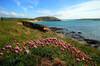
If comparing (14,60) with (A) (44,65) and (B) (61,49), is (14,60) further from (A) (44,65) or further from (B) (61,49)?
(B) (61,49)

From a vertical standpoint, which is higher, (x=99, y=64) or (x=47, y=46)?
(x=47, y=46)

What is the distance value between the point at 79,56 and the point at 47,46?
1.49 metres

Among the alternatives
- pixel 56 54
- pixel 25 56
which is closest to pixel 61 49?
pixel 56 54

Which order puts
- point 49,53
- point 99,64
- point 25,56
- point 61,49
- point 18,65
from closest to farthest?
1. point 18,65
2. point 25,56
3. point 49,53
4. point 61,49
5. point 99,64

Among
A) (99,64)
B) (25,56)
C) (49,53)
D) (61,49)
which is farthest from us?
(99,64)

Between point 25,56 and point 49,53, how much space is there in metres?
1.09

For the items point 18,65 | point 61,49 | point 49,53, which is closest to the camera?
point 18,65

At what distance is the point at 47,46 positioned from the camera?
365 inches

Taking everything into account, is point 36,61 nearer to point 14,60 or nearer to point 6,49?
point 14,60

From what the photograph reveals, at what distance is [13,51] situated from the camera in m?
8.62

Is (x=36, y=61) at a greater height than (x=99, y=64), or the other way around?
(x=36, y=61)

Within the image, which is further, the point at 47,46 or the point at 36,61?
the point at 47,46

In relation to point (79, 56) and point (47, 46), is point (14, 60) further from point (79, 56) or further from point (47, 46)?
point (79, 56)

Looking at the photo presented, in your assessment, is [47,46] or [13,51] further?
[47,46]
